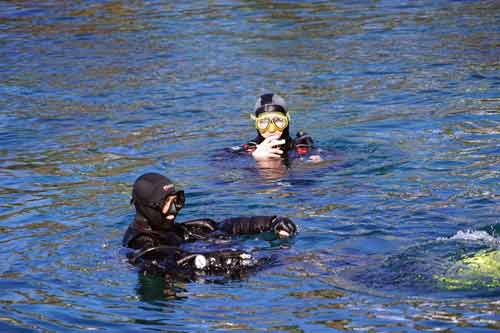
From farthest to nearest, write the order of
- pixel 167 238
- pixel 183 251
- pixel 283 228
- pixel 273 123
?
pixel 273 123, pixel 283 228, pixel 167 238, pixel 183 251

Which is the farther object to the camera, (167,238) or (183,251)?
(167,238)

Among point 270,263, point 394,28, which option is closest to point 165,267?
point 270,263

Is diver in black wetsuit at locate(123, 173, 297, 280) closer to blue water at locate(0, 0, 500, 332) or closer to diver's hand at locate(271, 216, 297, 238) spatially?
diver's hand at locate(271, 216, 297, 238)

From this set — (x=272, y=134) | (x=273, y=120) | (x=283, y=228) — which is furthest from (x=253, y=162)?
(x=283, y=228)

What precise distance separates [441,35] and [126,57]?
634 centimetres

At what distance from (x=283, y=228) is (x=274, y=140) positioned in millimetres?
4064

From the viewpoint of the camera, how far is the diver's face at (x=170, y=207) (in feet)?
28.5

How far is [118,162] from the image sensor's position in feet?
43.6

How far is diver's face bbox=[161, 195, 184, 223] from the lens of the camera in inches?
341

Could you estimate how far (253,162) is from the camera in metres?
12.9

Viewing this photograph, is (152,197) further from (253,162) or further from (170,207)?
(253,162)

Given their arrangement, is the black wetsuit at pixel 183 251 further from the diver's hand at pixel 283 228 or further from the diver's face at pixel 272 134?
the diver's face at pixel 272 134

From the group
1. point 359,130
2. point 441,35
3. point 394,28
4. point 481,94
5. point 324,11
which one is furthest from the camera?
point 324,11

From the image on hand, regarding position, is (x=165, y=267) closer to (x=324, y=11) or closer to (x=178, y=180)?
(x=178, y=180)
